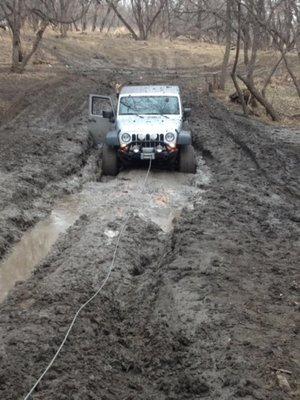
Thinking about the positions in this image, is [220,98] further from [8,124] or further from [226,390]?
[226,390]

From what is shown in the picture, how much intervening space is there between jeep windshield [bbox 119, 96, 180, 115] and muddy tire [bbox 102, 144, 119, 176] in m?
1.14

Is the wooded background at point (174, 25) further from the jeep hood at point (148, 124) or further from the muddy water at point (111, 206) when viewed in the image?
the muddy water at point (111, 206)

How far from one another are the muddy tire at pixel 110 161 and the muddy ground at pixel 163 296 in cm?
44

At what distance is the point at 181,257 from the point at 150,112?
6275 millimetres

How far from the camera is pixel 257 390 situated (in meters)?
5.09

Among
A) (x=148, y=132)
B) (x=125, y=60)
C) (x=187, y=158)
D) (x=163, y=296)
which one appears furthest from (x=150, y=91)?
(x=125, y=60)

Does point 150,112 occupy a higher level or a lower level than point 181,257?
higher

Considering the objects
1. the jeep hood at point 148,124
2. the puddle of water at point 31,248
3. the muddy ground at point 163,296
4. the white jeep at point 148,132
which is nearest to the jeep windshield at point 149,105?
the white jeep at point 148,132

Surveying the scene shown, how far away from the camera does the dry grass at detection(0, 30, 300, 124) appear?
2534cm

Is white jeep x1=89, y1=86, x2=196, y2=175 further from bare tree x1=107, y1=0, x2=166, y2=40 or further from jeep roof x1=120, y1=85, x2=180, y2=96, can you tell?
bare tree x1=107, y1=0, x2=166, y2=40

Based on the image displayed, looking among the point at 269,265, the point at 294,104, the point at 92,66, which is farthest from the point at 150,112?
the point at 92,66

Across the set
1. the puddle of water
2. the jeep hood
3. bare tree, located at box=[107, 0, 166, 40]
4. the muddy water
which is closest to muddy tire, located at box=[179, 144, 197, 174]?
the muddy water

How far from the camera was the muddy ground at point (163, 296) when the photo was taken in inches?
214

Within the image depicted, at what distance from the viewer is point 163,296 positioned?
7262mm
